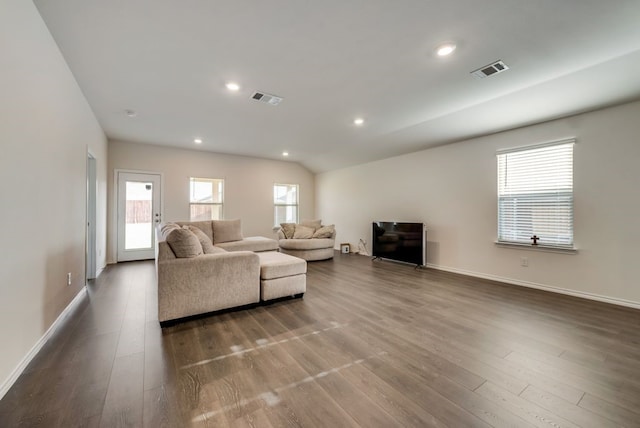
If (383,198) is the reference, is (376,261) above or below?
below

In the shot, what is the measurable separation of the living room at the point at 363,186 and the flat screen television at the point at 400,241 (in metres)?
0.31

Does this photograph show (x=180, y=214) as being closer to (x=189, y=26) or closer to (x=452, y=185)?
(x=189, y=26)

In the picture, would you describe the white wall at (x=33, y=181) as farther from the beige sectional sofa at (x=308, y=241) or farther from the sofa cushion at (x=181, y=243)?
the beige sectional sofa at (x=308, y=241)

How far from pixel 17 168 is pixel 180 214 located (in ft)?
15.6

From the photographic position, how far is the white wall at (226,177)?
577cm

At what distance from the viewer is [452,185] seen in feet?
16.2

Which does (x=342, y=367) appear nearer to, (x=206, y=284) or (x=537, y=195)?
(x=206, y=284)

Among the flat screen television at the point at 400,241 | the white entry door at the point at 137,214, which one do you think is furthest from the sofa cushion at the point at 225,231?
the flat screen television at the point at 400,241

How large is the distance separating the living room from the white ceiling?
10 cm

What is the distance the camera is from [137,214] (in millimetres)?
5863

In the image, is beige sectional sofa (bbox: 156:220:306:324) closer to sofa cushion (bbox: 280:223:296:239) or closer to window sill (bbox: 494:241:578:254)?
sofa cushion (bbox: 280:223:296:239)

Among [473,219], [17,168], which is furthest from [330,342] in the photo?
[473,219]

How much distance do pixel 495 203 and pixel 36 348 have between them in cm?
578

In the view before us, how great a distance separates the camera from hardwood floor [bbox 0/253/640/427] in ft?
4.71
